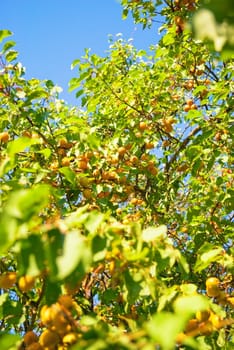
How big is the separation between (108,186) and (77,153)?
42cm

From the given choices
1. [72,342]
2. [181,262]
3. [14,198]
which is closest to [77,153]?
[181,262]

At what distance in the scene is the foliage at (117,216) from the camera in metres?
1.48

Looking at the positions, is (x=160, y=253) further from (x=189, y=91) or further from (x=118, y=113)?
(x=189, y=91)

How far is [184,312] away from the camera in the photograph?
52.8 inches

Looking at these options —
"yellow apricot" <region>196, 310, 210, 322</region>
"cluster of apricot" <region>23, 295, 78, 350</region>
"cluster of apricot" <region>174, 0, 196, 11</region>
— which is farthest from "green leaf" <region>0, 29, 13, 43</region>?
"cluster of apricot" <region>174, 0, 196, 11</region>

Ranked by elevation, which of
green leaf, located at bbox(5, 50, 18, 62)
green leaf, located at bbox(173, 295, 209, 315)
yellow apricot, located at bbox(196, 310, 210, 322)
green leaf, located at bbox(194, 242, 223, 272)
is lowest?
green leaf, located at bbox(173, 295, 209, 315)

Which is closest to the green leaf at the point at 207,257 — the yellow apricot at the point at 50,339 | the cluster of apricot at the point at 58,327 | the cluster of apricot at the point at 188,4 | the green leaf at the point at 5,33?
the cluster of apricot at the point at 58,327

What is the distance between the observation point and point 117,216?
403 centimetres

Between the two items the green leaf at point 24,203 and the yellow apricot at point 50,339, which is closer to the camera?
the green leaf at point 24,203

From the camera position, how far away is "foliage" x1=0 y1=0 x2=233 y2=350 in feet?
4.85

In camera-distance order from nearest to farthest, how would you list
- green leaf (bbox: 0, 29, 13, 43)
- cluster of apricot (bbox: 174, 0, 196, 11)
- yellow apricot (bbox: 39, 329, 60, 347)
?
yellow apricot (bbox: 39, 329, 60, 347) < green leaf (bbox: 0, 29, 13, 43) < cluster of apricot (bbox: 174, 0, 196, 11)

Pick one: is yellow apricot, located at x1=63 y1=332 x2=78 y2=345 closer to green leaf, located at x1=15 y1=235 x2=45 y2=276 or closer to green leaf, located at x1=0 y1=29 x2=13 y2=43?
green leaf, located at x1=15 y1=235 x2=45 y2=276

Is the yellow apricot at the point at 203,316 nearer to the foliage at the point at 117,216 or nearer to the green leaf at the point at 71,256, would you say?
the foliage at the point at 117,216

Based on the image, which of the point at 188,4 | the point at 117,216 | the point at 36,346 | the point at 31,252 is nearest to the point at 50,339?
the point at 36,346
